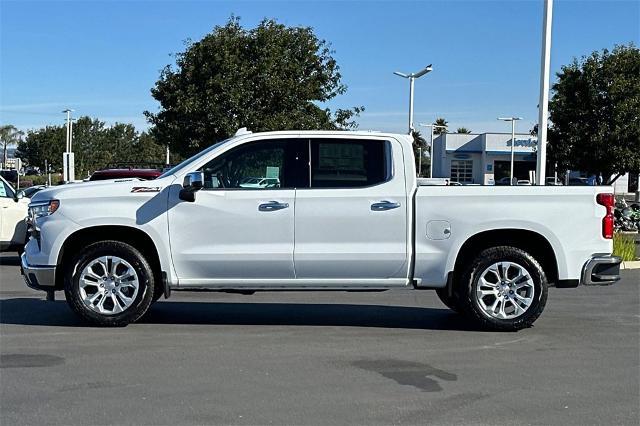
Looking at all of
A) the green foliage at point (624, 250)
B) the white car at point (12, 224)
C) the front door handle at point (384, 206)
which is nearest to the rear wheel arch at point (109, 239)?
the front door handle at point (384, 206)

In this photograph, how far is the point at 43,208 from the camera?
312 inches

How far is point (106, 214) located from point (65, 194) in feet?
1.58

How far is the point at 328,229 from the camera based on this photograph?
779cm

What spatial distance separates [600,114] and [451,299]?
18.3 meters

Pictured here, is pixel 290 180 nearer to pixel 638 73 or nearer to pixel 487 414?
pixel 487 414

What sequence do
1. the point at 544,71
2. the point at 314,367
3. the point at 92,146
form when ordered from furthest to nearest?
the point at 92,146
the point at 544,71
the point at 314,367

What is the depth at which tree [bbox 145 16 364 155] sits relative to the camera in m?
27.2

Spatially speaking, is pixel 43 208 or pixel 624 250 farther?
pixel 624 250

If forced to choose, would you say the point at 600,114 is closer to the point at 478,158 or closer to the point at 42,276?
the point at 42,276

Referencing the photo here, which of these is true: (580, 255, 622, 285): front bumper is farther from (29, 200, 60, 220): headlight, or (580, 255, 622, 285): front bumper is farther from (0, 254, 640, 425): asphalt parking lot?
(29, 200, 60, 220): headlight

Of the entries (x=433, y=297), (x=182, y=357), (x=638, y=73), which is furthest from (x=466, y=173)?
(x=182, y=357)

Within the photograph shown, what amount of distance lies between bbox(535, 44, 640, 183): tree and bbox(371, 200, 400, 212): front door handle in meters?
18.6

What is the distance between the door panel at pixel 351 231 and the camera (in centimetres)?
779

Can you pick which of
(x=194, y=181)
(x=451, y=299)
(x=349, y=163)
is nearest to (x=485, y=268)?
(x=451, y=299)
